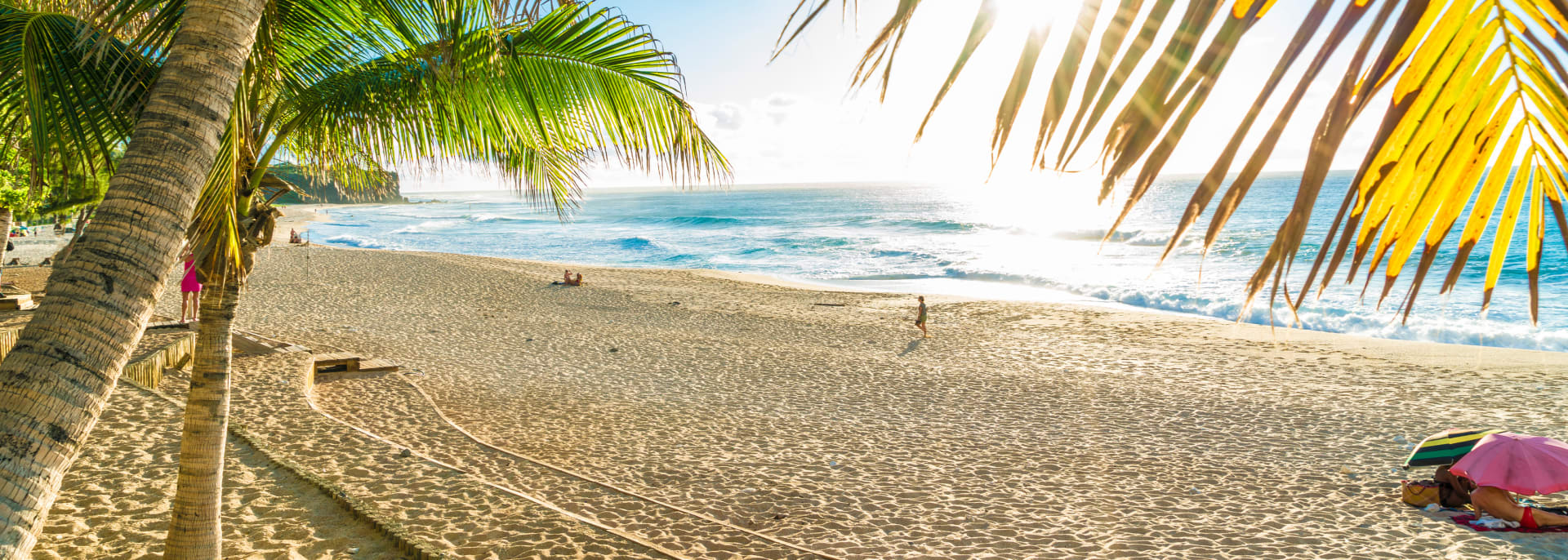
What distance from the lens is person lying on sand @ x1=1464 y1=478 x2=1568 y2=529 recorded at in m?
6.00

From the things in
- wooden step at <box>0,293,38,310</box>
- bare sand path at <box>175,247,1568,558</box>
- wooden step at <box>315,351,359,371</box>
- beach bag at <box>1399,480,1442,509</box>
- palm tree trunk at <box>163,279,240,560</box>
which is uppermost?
palm tree trunk at <box>163,279,240,560</box>

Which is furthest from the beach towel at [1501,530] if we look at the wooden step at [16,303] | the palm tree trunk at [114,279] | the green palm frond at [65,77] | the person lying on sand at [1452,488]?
the wooden step at [16,303]

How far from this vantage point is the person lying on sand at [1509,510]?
19.7 feet

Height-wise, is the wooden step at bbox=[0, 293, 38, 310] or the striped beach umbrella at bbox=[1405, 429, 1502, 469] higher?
the wooden step at bbox=[0, 293, 38, 310]

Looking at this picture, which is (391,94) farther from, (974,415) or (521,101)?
(974,415)

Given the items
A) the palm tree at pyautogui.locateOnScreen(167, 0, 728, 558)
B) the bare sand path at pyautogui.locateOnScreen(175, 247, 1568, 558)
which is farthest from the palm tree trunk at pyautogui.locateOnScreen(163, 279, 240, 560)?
the bare sand path at pyautogui.locateOnScreen(175, 247, 1568, 558)

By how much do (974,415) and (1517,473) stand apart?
485 cm

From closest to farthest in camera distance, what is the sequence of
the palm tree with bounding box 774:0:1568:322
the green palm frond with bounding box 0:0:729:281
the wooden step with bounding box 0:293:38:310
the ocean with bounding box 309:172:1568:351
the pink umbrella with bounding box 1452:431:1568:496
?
1. the palm tree with bounding box 774:0:1568:322
2. the green palm frond with bounding box 0:0:729:281
3. the pink umbrella with bounding box 1452:431:1568:496
4. the wooden step with bounding box 0:293:38:310
5. the ocean with bounding box 309:172:1568:351

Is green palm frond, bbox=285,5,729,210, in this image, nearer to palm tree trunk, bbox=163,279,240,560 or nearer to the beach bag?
palm tree trunk, bbox=163,279,240,560

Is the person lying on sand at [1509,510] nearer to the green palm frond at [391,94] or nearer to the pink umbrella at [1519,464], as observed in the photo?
the pink umbrella at [1519,464]

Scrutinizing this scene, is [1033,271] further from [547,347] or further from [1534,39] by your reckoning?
[1534,39]

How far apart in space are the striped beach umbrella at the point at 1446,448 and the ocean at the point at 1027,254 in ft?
9.52

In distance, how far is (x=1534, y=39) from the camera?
0.70 m

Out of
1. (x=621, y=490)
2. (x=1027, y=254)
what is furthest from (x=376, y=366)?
(x=1027, y=254)
